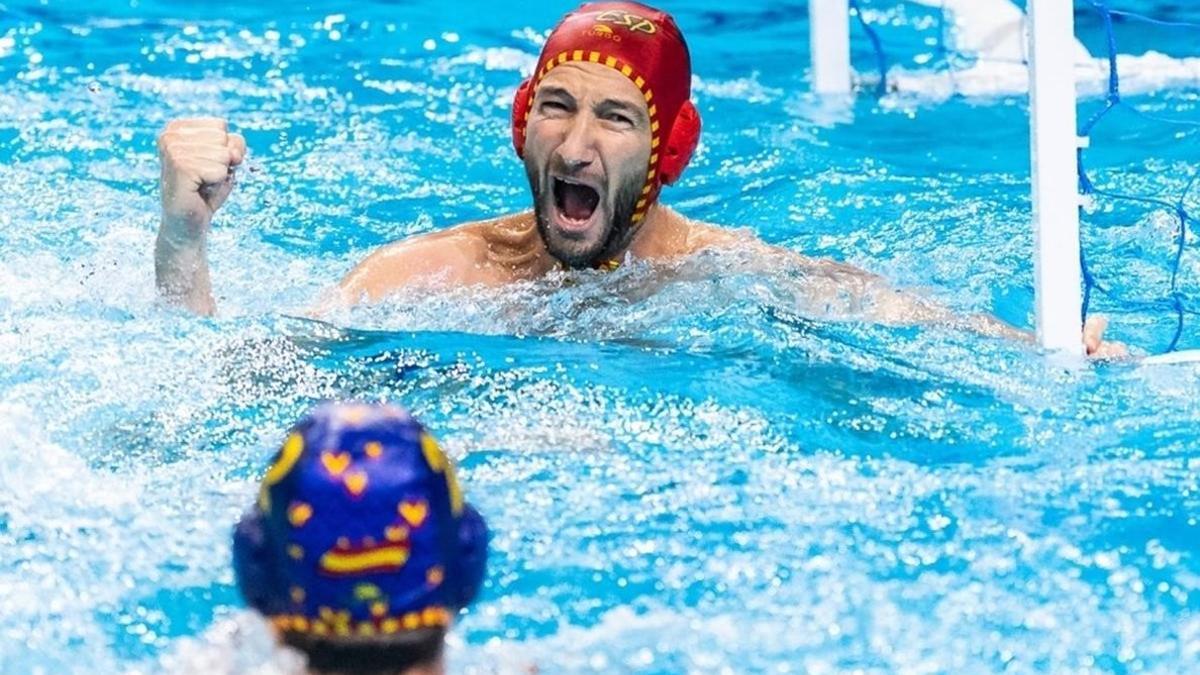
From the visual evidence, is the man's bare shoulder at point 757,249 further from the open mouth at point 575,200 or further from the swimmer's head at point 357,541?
the swimmer's head at point 357,541

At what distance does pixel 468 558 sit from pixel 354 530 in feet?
0.51

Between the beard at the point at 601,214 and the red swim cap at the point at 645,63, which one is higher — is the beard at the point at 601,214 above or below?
below

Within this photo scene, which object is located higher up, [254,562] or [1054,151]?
[254,562]

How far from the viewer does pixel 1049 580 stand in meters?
3.15

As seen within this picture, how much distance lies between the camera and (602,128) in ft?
13.7

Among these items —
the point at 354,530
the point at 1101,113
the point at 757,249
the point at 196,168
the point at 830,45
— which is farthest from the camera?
the point at 830,45

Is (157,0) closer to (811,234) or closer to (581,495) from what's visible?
(811,234)

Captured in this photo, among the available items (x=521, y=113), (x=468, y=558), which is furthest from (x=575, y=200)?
(x=468, y=558)

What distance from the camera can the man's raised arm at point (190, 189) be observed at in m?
3.56

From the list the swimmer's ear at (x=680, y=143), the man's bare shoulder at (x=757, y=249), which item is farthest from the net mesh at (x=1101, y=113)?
the swimmer's ear at (x=680, y=143)

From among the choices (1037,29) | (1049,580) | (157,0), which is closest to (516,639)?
(1049,580)

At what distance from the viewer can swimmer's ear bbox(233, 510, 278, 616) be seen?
2.01 m

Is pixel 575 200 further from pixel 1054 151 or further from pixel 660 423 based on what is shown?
pixel 1054 151

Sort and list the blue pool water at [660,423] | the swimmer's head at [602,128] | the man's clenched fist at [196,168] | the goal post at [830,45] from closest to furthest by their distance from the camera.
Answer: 1. the blue pool water at [660,423]
2. the man's clenched fist at [196,168]
3. the swimmer's head at [602,128]
4. the goal post at [830,45]
